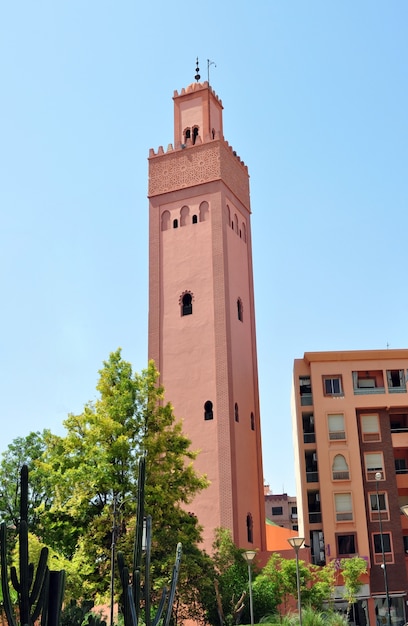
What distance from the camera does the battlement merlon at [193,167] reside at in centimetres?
4231

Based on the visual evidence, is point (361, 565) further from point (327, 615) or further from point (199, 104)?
point (199, 104)

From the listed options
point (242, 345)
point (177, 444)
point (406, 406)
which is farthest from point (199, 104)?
point (177, 444)

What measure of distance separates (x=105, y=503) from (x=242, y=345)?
637 inches

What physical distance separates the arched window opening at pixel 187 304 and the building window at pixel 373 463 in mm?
12539

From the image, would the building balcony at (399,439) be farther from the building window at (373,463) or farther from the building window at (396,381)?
the building window at (396,381)

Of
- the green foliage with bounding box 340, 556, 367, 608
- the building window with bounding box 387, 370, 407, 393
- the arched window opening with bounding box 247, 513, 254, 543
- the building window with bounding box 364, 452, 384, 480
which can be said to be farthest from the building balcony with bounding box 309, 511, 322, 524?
the building window with bounding box 387, 370, 407, 393

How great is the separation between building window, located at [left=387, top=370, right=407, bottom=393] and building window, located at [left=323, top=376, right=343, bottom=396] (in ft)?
9.18

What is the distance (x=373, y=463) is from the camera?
41844mm

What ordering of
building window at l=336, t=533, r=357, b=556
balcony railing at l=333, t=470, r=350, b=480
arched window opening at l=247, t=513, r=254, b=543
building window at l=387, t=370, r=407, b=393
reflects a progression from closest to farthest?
1. arched window opening at l=247, t=513, r=254, b=543
2. building window at l=336, t=533, r=357, b=556
3. balcony railing at l=333, t=470, r=350, b=480
4. building window at l=387, t=370, r=407, b=393

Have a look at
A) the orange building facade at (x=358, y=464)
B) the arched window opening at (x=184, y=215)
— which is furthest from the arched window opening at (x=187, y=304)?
the orange building facade at (x=358, y=464)

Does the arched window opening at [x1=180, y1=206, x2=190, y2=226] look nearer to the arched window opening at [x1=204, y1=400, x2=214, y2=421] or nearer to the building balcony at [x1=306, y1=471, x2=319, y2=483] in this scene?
the arched window opening at [x1=204, y1=400, x2=214, y2=421]

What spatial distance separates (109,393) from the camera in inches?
1096

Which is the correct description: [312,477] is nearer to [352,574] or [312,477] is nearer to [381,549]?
[381,549]

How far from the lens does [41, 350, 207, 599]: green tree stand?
25547 millimetres
